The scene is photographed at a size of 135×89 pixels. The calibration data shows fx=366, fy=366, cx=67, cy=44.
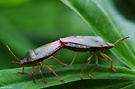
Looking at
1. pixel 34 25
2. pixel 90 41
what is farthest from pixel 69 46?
pixel 34 25

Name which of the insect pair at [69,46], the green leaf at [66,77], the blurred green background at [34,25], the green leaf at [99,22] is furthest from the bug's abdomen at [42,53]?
the blurred green background at [34,25]

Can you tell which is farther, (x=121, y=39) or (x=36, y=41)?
(x=36, y=41)

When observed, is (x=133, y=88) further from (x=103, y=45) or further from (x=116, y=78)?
(x=103, y=45)

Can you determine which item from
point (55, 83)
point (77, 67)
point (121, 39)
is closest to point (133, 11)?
point (121, 39)

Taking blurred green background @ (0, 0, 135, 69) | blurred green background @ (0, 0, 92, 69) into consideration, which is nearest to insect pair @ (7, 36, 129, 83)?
blurred green background @ (0, 0, 135, 69)

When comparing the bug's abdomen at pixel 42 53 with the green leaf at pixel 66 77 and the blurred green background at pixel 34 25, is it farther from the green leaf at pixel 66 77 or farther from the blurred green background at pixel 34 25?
the blurred green background at pixel 34 25
